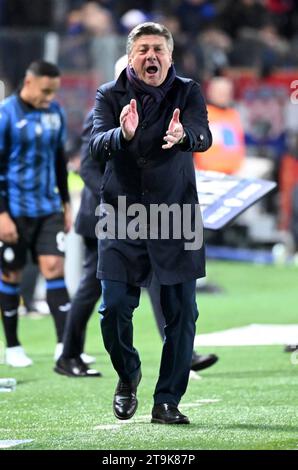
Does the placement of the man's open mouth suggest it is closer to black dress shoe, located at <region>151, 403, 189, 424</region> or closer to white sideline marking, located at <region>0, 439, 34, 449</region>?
black dress shoe, located at <region>151, 403, 189, 424</region>

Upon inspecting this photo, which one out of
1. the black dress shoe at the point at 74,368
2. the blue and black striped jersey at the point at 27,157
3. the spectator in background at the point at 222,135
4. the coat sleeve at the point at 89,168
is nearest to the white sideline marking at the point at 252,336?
the black dress shoe at the point at 74,368

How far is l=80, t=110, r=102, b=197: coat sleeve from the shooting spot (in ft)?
31.1

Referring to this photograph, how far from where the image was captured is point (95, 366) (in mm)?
10523

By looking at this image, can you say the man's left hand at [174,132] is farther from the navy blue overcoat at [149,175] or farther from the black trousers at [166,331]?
the black trousers at [166,331]

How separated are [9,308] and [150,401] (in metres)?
2.45

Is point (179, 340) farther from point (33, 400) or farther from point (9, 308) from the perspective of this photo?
point (9, 308)

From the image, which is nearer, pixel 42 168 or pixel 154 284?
pixel 154 284

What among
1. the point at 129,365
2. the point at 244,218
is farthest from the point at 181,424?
the point at 244,218

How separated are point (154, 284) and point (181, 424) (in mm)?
1838

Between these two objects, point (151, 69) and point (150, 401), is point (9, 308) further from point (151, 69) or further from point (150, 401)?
point (151, 69)

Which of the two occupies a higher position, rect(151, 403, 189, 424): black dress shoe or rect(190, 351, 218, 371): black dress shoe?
rect(151, 403, 189, 424): black dress shoe

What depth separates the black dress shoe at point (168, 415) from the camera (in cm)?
733

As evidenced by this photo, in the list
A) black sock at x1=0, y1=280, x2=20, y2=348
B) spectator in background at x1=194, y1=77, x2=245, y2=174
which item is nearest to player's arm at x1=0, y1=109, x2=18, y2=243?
black sock at x1=0, y1=280, x2=20, y2=348

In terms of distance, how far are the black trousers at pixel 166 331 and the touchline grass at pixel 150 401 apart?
24 centimetres
